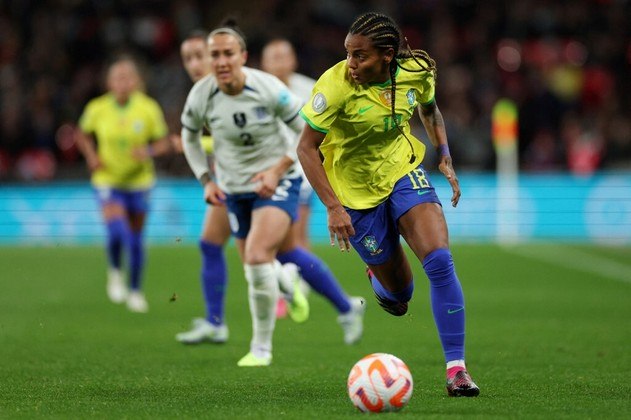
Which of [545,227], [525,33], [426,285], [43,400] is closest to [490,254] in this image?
[545,227]

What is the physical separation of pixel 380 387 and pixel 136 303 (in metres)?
7.28

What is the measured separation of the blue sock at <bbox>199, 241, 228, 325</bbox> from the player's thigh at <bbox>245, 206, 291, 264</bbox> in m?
1.15

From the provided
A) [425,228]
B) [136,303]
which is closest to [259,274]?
[425,228]

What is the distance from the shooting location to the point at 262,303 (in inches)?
345

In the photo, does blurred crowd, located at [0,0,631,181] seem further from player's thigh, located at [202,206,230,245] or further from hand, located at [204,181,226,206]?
hand, located at [204,181,226,206]

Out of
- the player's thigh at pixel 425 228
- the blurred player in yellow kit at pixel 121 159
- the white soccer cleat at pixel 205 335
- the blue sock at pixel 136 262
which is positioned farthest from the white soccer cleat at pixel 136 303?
the player's thigh at pixel 425 228

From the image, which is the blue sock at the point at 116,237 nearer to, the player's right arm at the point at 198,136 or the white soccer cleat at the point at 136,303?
the white soccer cleat at the point at 136,303

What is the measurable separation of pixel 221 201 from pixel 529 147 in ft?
50.9

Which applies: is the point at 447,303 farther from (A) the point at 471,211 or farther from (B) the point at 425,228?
(A) the point at 471,211

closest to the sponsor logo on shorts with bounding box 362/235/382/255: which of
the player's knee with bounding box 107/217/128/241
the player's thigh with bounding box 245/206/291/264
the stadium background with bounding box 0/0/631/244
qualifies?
the player's thigh with bounding box 245/206/291/264

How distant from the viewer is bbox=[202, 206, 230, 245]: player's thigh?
10.0 metres

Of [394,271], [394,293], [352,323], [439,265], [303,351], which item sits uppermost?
[439,265]

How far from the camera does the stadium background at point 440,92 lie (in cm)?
2219

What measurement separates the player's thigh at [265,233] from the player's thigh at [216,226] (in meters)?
1.03
